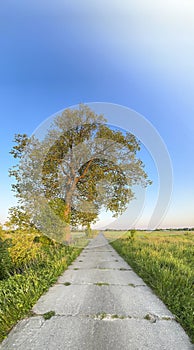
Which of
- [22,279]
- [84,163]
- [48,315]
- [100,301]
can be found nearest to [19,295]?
[48,315]

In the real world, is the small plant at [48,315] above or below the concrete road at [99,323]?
above

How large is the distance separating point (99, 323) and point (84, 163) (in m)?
12.1

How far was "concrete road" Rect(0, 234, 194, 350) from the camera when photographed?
9.41 ft

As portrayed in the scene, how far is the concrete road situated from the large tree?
24.8 ft

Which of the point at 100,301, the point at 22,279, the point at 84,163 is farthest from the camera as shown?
the point at 84,163

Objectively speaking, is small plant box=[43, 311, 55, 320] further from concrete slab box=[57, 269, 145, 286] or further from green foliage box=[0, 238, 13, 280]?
green foliage box=[0, 238, 13, 280]

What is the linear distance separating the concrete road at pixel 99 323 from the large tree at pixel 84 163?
755 centimetres

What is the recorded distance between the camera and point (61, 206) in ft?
37.9

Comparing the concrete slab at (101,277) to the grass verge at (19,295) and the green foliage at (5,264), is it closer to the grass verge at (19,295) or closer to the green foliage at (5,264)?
the grass verge at (19,295)

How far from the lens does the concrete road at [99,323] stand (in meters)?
2.87

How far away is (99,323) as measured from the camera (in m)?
3.45

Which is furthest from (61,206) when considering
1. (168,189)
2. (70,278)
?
(168,189)

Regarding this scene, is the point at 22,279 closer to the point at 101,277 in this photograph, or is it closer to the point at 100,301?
the point at 100,301

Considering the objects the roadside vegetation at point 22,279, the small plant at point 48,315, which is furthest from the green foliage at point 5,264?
the small plant at point 48,315
